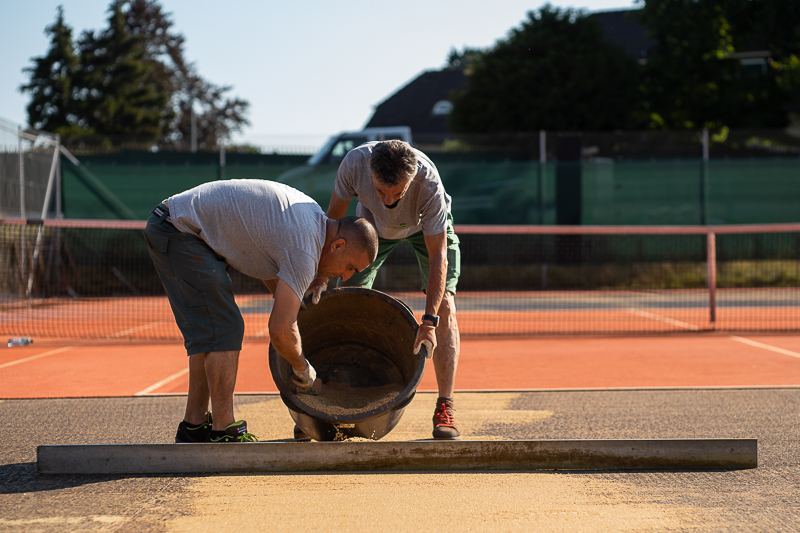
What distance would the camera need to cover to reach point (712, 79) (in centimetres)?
2344

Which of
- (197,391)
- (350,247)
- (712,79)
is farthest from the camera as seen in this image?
(712,79)

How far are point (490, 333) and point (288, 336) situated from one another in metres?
6.06

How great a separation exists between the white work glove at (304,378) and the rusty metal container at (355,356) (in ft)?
0.16

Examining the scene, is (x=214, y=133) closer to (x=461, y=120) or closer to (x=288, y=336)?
(x=461, y=120)

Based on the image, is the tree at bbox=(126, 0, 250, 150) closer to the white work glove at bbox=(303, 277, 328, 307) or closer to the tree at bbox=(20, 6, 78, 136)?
the tree at bbox=(20, 6, 78, 136)

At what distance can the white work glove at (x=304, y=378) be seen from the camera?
341 centimetres

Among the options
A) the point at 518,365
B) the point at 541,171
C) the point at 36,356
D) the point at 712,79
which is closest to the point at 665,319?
the point at 518,365

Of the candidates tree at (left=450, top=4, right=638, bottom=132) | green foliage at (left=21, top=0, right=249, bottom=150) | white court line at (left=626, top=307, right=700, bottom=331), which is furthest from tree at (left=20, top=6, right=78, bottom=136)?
white court line at (left=626, top=307, right=700, bottom=331)

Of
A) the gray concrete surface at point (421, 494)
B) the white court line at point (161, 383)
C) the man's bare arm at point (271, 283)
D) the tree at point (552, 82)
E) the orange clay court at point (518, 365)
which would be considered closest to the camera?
the gray concrete surface at point (421, 494)

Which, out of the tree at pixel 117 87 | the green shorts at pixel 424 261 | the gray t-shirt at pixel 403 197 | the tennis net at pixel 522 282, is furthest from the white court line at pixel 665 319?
the tree at pixel 117 87

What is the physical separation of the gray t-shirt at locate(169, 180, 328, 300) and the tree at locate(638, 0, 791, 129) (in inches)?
869

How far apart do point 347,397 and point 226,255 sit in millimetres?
1114

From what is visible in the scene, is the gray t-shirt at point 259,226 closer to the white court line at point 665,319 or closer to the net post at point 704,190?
the white court line at point 665,319

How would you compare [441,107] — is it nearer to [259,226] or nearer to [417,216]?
[417,216]
